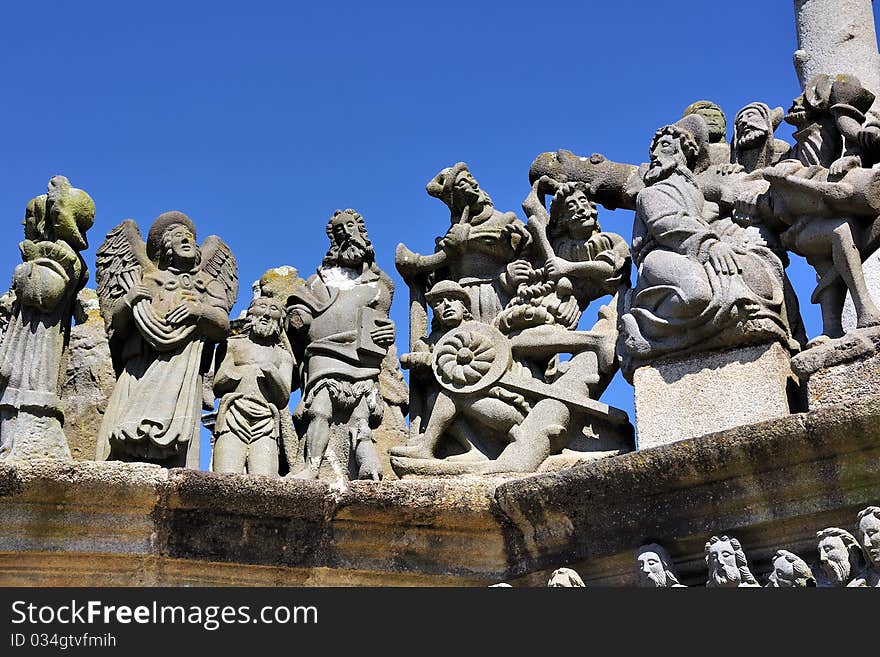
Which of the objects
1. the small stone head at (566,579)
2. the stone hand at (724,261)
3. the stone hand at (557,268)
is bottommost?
the small stone head at (566,579)

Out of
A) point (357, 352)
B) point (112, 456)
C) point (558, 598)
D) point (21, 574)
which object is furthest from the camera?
point (357, 352)

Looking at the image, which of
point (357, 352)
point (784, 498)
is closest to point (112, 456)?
point (357, 352)

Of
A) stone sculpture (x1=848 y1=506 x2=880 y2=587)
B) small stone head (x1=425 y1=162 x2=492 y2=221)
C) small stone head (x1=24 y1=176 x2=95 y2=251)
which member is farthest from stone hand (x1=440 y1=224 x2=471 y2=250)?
stone sculpture (x1=848 y1=506 x2=880 y2=587)

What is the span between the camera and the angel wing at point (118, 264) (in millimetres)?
9500

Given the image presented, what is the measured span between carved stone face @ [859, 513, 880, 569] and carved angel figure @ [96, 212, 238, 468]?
3599 millimetres

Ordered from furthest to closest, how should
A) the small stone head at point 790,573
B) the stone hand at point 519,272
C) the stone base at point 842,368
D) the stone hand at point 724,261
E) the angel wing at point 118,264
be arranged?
the stone hand at point 519,272 < the angel wing at point 118,264 < the stone hand at point 724,261 < the stone base at point 842,368 < the small stone head at point 790,573

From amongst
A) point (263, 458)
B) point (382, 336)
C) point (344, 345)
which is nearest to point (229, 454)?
point (263, 458)

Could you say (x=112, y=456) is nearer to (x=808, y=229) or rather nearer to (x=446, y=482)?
(x=446, y=482)

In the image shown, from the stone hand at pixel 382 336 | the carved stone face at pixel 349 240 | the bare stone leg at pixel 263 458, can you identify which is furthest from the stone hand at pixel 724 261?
the bare stone leg at pixel 263 458

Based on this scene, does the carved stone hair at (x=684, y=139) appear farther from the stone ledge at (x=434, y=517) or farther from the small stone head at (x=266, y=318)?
the small stone head at (x=266, y=318)

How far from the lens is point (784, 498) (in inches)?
312

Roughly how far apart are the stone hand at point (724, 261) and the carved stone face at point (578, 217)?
3.81ft

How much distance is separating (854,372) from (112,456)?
3.93m

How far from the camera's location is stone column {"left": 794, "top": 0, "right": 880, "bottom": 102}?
987 cm
